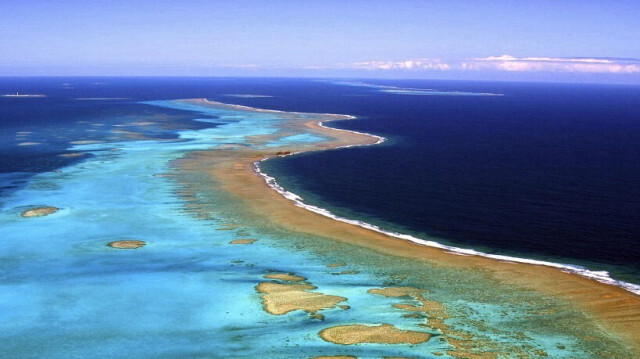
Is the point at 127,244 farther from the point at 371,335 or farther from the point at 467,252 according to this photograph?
the point at 467,252

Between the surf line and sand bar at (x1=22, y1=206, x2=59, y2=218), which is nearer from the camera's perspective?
the surf line

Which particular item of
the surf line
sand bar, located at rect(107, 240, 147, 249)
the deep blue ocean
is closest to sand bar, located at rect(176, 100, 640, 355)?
the surf line

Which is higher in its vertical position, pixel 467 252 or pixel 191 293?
pixel 467 252

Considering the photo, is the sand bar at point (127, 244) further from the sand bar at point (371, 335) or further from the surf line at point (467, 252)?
the sand bar at point (371, 335)

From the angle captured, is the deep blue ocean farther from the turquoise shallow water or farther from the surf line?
the turquoise shallow water

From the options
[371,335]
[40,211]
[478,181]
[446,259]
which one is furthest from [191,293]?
[478,181]

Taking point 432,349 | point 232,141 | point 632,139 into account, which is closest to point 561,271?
point 432,349

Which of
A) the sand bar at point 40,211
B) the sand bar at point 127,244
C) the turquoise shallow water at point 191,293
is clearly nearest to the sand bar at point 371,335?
the turquoise shallow water at point 191,293

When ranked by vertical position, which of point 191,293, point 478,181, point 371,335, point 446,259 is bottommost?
point 191,293
